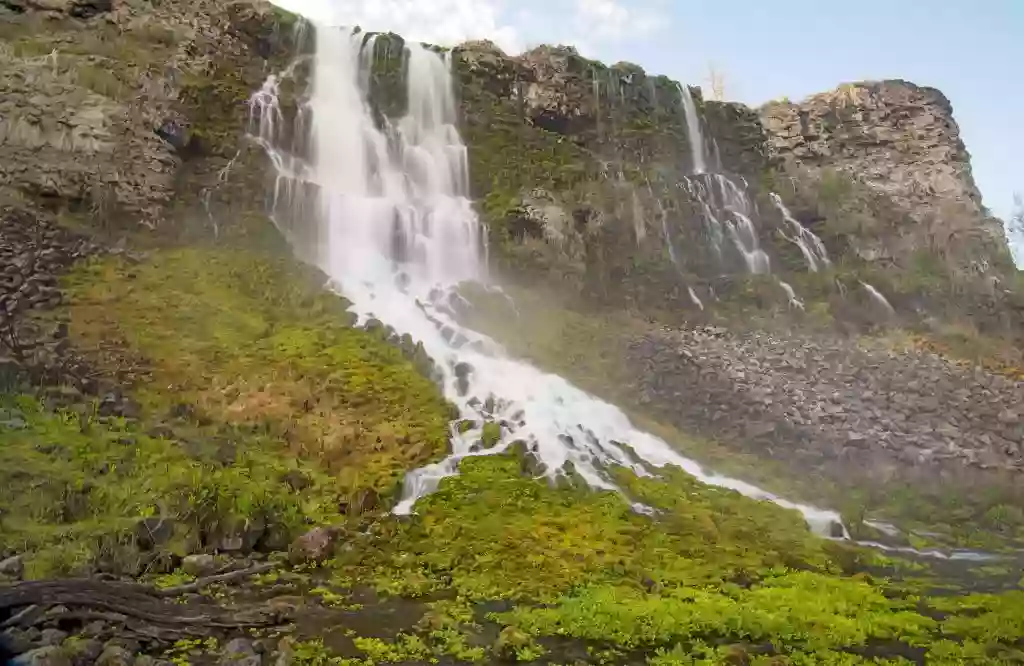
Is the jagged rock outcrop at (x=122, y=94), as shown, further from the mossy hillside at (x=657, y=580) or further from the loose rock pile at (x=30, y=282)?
the mossy hillside at (x=657, y=580)

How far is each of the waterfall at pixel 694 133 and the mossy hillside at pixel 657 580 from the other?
65.0 ft

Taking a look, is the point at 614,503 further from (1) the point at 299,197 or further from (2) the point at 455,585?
(1) the point at 299,197

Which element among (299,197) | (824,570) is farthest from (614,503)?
(299,197)

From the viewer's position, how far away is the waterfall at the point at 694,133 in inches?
1209

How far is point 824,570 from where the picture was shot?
10570 millimetres

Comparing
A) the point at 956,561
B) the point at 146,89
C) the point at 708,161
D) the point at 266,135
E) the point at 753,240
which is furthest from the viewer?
the point at 708,161

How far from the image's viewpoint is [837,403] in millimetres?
17812

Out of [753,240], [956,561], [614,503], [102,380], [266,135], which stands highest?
[266,135]

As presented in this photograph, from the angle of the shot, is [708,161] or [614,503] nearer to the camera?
[614,503]

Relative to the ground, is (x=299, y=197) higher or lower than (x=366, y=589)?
higher

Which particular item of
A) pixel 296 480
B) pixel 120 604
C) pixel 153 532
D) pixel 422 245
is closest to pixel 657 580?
pixel 296 480

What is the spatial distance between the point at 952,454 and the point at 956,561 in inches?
196

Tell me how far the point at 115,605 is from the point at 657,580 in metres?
5.89

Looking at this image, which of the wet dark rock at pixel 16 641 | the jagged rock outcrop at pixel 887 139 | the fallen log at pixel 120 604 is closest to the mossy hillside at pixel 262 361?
the fallen log at pixel 120 604
